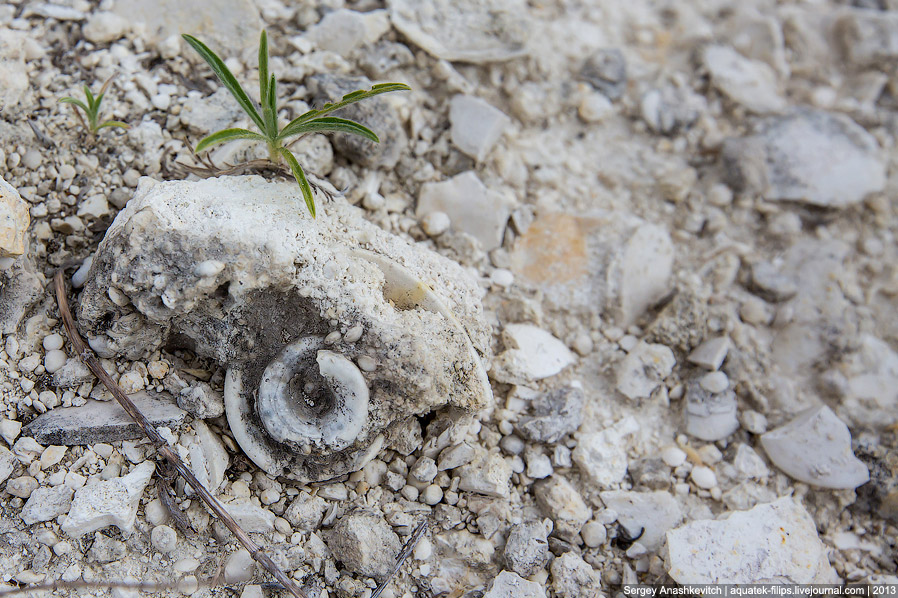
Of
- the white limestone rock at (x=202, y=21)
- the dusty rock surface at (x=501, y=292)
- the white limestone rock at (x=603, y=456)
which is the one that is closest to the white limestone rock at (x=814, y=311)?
the dusty rock surface at (x=501, y=292)

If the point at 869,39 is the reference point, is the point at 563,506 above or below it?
below

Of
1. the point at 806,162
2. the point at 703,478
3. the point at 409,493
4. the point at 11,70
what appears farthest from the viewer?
the point at 806,162

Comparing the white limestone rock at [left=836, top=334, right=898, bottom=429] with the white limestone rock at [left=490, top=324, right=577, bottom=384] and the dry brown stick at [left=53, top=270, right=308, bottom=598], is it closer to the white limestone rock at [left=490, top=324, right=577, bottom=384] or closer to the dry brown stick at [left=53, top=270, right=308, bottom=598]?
the white limestone rock at [left=490, top=324, right=577, bottom=384]

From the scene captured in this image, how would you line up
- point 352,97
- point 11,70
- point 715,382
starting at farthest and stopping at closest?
point 715,382 → point 11,70 → point 352,97

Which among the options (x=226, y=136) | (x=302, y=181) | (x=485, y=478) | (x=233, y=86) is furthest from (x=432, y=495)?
(x=233, y=86)

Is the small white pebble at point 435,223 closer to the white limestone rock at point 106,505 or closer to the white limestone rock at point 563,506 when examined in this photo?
the white limestone rock at point 563,506

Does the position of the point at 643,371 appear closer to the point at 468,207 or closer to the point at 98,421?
the point at 468,207

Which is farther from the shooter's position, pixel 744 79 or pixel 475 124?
pixel 744 79

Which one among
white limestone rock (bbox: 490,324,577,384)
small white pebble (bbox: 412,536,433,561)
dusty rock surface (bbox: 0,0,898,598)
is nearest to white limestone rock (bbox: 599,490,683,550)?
dusty rock surface (bbox: 0,0,898,598)
